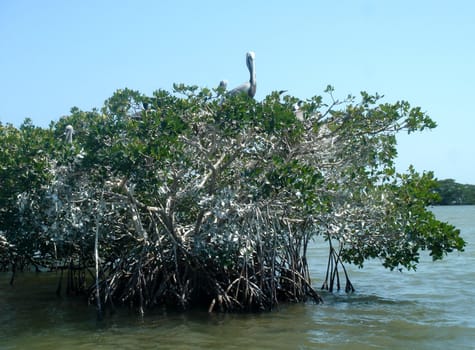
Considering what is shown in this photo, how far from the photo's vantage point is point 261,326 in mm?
9367

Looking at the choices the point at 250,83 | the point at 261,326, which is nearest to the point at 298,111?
the point at 250,83

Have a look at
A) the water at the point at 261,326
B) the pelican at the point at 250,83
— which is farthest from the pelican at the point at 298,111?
the water at the point at 261,326

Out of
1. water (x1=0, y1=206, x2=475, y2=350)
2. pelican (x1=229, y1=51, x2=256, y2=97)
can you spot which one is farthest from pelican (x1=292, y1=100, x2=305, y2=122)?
water (x1=0, y1=206, x2=475, y2=350)

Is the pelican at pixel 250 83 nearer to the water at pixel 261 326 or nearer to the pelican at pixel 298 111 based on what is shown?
the pelican at pixel 298 111

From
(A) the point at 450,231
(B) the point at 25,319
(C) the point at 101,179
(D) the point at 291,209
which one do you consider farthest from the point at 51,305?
(A) the point at 450,231

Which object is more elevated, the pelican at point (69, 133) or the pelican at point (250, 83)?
the pelican at point (250, 83)

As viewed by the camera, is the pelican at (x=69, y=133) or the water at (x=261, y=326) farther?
the pelican at (x=69, y=133)

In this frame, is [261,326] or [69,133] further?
[69,133]

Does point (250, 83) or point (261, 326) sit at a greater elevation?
point (250, 83)

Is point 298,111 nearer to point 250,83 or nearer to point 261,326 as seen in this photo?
point 250,83

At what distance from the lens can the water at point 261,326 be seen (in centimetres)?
865

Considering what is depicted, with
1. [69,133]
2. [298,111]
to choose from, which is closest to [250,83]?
[298,111]

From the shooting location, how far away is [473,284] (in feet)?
48.8

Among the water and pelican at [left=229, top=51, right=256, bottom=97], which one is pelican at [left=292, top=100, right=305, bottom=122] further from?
the water
